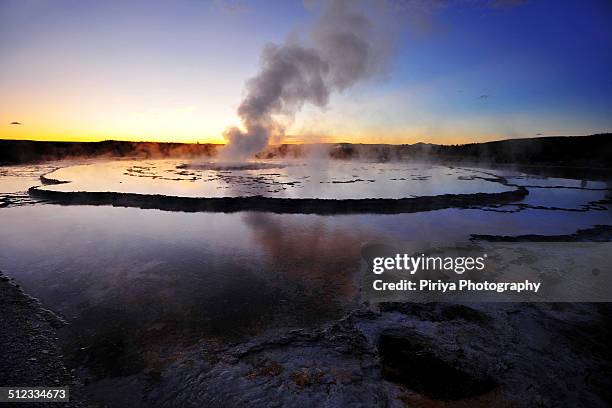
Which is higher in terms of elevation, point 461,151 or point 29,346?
point 461,151

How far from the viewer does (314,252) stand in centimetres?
568

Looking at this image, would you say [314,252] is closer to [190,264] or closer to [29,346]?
[190,264]

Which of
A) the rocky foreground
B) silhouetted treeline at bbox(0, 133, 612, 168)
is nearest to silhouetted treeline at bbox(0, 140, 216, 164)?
silhouetted treeline at bbox(0, 133, 612, 168)

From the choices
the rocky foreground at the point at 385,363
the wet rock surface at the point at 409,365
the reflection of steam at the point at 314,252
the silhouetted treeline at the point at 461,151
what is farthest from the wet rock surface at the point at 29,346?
the silhouetted treeline at the point at 461,151

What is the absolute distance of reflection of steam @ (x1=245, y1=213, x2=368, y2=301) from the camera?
4371mm

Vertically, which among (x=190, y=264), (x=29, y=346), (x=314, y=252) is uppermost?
(x=314, y=252)

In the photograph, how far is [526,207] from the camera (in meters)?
9.89

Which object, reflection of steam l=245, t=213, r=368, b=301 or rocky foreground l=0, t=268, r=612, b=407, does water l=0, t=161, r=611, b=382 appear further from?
rocky foreground l=0, t=268, r=612, b=407

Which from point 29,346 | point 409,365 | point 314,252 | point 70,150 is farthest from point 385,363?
point 70,150

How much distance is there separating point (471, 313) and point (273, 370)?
2.39 m

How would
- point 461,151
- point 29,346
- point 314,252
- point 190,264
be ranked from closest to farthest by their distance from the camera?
point 29,346
point 190,264
point 314,252
point 461,151

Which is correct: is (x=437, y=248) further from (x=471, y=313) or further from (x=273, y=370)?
(x=273, y=370)

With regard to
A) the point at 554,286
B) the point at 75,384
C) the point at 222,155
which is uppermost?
the point at 222,155

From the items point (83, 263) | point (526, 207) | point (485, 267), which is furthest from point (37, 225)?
point (526, 207)
